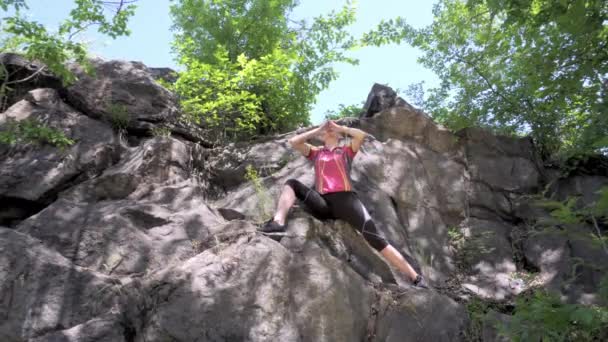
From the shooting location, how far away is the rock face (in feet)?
16.7

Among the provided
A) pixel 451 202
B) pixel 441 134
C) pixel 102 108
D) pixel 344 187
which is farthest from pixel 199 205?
pixel 441 134

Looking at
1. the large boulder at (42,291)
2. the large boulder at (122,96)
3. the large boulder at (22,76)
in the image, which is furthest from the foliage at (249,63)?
the large boulder at (42,291)

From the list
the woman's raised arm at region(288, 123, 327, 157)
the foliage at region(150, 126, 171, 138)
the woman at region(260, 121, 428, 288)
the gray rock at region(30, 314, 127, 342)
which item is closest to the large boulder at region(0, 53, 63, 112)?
the foliage at region(150, 126, 171, 138)

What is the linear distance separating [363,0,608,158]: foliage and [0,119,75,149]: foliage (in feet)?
18.6

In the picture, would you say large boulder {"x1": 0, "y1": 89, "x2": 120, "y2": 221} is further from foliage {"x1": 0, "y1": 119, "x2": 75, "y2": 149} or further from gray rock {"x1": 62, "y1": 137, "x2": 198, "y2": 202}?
gray rock {"x1": 62, "y1": 137, "x2": 198, "y2": 202}

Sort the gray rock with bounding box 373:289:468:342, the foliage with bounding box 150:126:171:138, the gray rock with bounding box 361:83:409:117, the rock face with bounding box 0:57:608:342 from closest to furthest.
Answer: the rock face with bounding box 0:57:608:342
the gray rock with bounding box 373:289:468:342
the foliage with bounding box 150:126:171:138
the gray rock with bounding box 361:83:409:117

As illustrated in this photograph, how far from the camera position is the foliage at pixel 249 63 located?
873cm

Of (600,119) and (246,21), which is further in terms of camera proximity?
(246,21)

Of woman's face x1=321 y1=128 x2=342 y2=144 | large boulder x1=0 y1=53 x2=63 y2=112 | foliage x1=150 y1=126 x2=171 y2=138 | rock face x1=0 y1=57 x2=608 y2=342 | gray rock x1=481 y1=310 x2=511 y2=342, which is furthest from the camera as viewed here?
large boulder x1=0 y1=53 x2=63 y2=112

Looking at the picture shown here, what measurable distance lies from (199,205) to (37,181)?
2290 mm

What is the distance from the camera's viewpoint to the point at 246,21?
1048cm

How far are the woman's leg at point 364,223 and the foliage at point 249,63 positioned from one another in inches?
114

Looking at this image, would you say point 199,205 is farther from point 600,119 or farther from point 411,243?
point 600,119

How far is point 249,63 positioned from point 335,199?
329 cm
